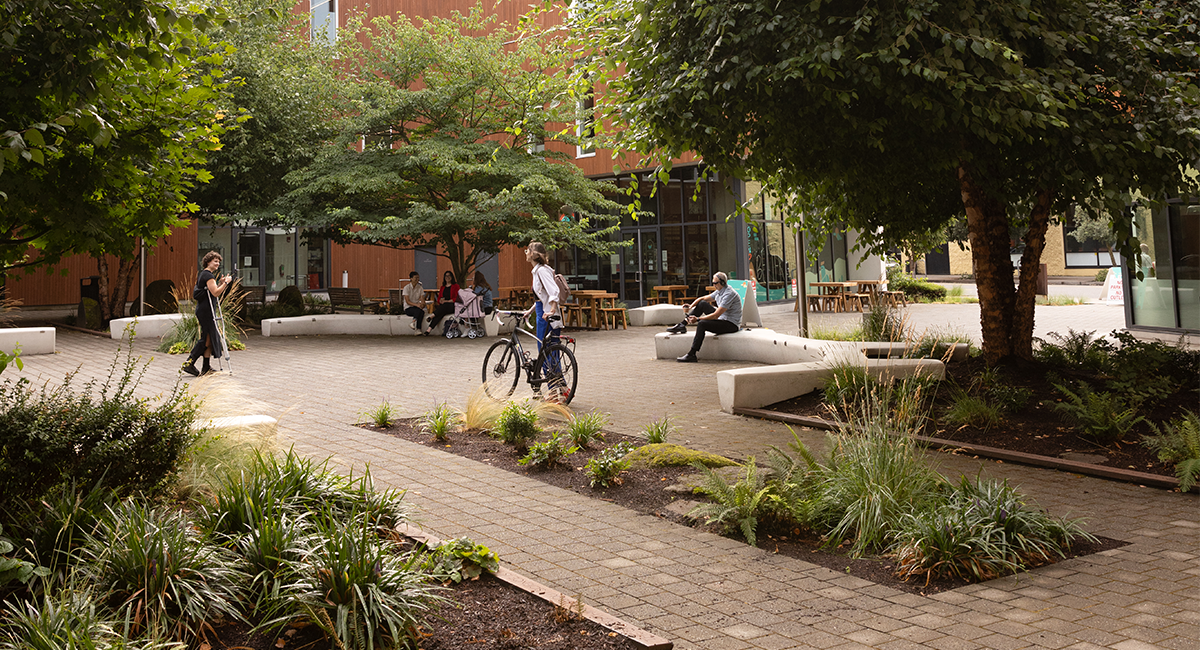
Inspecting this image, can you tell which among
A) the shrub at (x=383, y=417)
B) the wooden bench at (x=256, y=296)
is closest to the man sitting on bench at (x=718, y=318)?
the shrub at (x=383, y=417)

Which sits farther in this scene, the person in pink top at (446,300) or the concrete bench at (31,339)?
the person in pink top at (446,300)

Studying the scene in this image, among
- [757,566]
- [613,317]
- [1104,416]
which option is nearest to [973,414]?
[1104,416]

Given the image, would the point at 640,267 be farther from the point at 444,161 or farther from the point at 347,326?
the point at 444,161

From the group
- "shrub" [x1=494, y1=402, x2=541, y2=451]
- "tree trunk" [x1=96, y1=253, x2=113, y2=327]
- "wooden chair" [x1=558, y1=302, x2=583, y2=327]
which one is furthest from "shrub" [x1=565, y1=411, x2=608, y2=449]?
"tree trunk" [x1=96, y1=253, x2=113, y2=327]

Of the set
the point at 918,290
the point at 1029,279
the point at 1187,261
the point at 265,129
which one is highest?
the point at 265,129

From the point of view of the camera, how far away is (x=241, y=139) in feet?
66.4

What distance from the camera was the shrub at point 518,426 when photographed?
7684 mm

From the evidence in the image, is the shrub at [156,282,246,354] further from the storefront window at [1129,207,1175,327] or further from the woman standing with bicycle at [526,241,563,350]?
the storefront window at [1129,207,1175,327]

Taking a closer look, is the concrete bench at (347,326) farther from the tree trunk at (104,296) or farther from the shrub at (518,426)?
the shrub at (518,426)

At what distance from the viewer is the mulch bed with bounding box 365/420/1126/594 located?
4781mm

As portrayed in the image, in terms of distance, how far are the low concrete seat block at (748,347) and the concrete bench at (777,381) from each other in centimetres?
175

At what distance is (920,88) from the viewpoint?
306 inches

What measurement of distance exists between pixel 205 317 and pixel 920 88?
9.56m

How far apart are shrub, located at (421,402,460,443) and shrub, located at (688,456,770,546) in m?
3.06
